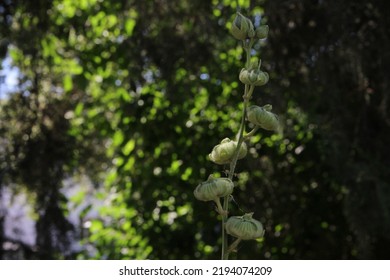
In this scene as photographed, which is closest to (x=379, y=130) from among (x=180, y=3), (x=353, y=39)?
(x=353, y=39)

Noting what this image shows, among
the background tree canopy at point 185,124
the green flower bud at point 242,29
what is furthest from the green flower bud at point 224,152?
the background tree canopy at point 185,124

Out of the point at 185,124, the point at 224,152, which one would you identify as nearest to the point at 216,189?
the point at 224,152

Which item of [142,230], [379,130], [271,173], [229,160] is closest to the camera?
[229,160]

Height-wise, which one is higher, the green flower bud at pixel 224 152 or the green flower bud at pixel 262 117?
the green flower bud at pixel 262 117

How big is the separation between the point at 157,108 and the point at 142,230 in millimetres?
483

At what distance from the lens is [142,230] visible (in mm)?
2467

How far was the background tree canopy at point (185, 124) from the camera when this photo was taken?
185 centimetres

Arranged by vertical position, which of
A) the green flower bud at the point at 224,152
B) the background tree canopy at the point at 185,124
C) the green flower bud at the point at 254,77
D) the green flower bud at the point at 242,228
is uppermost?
the green flower bud at the point at 254,77

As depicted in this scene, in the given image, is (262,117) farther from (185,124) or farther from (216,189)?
(185,124)

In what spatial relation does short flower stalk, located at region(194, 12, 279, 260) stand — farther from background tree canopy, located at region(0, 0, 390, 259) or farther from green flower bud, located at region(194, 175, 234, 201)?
background tree canopy, located at region(0, 0, 390, 259)

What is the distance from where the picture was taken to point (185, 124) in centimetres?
235

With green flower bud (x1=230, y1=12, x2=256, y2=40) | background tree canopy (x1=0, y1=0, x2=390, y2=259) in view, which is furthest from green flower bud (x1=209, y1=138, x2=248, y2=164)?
background tree canopy (x1=0, y1=0, x2=390, y2=259)

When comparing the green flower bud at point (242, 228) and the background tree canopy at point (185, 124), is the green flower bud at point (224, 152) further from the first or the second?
the background tree canopy at point (185, 124)
